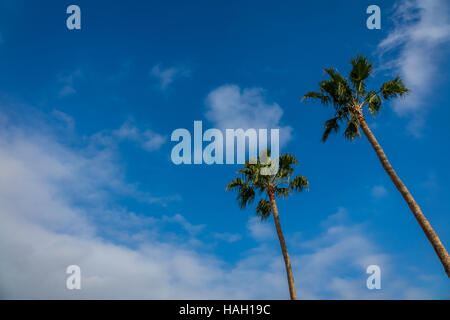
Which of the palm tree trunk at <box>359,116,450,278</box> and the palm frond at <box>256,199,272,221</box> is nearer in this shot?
the palm tree trunk at <box>359,116,450,278</box>

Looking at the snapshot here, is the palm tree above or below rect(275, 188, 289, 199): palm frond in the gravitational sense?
above

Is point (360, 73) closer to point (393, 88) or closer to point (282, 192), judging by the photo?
point (393, 88)

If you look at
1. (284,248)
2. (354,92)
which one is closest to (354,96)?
(354,92)

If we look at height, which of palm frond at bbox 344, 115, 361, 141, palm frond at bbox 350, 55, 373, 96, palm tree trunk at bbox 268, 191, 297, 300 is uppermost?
palm frond at bbox 350, 55, 373, 96

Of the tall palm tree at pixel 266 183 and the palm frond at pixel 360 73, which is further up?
the palm frond at pixel 360 73

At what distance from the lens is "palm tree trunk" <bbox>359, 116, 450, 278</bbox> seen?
11.7 m

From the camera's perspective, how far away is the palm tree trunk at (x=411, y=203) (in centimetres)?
1167

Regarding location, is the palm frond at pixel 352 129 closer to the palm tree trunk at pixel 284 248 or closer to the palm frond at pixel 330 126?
the palm frond at pixel 330 126

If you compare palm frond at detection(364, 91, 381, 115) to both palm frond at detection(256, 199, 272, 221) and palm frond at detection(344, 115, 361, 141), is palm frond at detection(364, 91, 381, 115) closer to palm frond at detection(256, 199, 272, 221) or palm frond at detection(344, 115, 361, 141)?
palm frond at detection(344, 115, 361, 141)

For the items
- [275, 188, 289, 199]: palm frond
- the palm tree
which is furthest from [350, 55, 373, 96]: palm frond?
[275, 188, 289, 199]: palm frond

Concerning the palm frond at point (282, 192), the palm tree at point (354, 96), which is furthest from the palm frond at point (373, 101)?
the palm frond at point (282, 192)

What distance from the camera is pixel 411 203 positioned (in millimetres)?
13180
